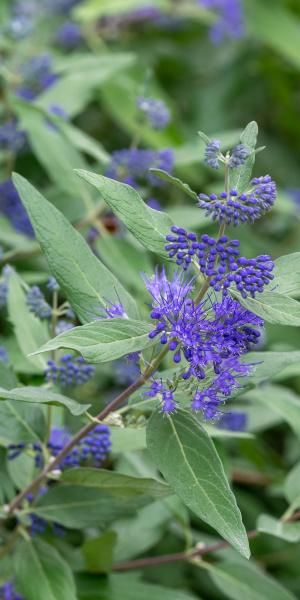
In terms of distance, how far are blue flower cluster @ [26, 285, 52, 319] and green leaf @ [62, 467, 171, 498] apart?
27 cm

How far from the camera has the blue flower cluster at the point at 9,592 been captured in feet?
5.64

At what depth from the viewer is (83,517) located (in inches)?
64.4

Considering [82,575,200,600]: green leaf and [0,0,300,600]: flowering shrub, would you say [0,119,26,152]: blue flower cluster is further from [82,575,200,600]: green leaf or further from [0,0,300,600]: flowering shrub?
[82,575,200,600]: green leaf

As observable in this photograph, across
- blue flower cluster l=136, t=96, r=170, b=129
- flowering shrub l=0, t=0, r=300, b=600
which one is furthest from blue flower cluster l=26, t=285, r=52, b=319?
blue flower cluster l=136, t=96, r=170, b=129

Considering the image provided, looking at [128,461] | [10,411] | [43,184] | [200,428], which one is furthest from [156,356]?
[43,184]

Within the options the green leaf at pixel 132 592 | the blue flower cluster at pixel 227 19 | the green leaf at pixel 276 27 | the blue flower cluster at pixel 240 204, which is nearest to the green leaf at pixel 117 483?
the green leaf at pixel 132 592

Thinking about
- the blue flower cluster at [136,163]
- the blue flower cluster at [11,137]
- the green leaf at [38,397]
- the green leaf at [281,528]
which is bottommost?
the green leaf at [281,528]

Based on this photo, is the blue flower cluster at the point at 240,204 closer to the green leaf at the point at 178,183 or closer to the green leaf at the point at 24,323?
the green leaf at the point at 178,183

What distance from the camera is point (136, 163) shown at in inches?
87.0

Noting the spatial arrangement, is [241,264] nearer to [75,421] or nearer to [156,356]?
[156,356]

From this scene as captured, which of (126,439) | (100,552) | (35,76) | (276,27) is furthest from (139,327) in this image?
(276,27)

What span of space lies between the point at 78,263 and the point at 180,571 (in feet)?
3.51

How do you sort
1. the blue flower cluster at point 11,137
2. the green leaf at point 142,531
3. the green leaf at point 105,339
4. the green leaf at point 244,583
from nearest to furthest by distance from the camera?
1. the green leaf at point 105,339
2. the green leaf at point 244,583
3. the green leaf at point 142,531
4. the blue flower cluster at point 11,137

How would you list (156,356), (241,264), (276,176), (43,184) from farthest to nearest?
1. (276,176)
2. (43,184)
3. (156,356)
4. (241,264)
